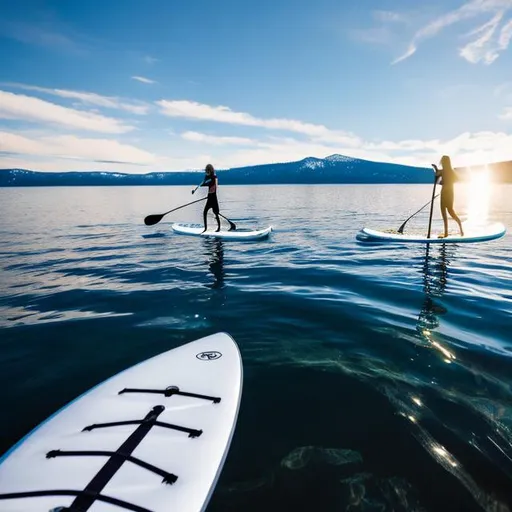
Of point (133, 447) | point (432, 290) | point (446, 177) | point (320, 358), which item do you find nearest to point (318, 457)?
point (133, 447)

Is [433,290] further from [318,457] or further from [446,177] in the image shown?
[446,177]

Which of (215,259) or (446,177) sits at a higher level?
(446,177)

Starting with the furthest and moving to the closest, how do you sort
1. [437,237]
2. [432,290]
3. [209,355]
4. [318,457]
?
[437,237], [432,290], [209,355], [318,457]

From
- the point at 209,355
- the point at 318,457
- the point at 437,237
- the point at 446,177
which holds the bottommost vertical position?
the point at 318,457

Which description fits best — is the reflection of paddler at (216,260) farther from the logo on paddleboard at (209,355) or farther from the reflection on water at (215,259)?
the logo on paddleboard at (209,355)

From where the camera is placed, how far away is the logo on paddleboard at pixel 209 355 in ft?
15.1

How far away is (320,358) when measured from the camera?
5.00 m

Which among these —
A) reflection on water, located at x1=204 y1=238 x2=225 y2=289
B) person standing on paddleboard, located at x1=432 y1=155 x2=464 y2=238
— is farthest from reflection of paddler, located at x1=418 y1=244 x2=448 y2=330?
reflection on water, located at x1=204 y1=238 x2=225 y2=289

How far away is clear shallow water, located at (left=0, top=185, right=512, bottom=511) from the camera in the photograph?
296 centimetres

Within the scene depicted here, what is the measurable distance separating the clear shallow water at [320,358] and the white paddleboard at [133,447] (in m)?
0.34

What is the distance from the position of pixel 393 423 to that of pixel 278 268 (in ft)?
24.2

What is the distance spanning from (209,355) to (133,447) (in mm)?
1783

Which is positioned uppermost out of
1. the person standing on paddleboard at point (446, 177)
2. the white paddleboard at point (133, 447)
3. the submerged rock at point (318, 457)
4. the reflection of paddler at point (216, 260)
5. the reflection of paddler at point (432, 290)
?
the person standing on paddleboard at point (446, 177)

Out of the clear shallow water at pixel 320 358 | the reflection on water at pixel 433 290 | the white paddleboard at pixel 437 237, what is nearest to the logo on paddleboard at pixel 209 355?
the clear shallow water at pixel 320 358
